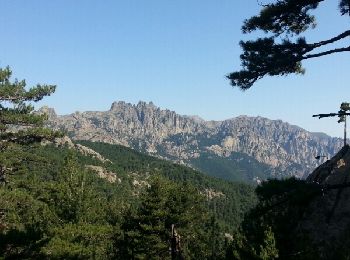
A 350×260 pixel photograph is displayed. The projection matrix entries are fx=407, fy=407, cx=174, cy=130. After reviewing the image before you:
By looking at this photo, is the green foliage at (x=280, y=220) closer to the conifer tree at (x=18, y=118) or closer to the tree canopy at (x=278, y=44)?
the tree canopy at (x=278, y=44)

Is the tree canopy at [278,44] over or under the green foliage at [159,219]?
over

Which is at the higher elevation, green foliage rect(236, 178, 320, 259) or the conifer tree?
the conifer tree

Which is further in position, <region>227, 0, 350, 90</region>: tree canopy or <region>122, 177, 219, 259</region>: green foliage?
<region>122, 177, 219, 259</region>: green foliage

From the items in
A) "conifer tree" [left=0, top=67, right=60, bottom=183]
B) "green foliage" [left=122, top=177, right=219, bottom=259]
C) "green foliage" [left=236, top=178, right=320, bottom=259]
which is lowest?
"green foliage" [left=122, top=177, right=219, bottom=259]

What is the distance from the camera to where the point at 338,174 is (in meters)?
24.0

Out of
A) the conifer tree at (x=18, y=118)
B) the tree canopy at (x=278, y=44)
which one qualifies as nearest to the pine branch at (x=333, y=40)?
the tree canopy at (x=278, y=44)

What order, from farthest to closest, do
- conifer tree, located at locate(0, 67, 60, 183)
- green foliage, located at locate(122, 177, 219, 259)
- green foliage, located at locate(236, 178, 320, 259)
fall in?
green foliage, located at locate(122, 177, 219, 259)
conifer tree, located at locate(0, 67, 60, 183)
green foliage, located at locate(236, 178, 320, 259)

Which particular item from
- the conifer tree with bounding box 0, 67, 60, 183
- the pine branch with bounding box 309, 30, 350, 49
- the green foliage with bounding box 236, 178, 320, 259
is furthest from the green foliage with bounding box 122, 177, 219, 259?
the pine branch with bounding box 309, 30, 350, 49

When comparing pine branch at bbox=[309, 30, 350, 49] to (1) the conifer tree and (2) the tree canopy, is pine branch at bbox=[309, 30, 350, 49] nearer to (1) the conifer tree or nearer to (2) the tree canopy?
(2) the tree canopy

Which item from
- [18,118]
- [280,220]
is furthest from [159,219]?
[280,220]

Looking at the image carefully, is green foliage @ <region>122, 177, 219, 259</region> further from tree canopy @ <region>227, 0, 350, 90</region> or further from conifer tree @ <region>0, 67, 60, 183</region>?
tree canopy @ <region>227, 0, 350, 90</region>

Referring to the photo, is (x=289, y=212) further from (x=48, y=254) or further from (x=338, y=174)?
(x=48, y=254)

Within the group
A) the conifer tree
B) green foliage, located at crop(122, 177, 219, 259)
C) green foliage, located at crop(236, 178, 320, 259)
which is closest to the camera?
green foliage, located at crop(236, 178, 320, 259)

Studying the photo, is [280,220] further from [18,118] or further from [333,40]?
[18,118]
